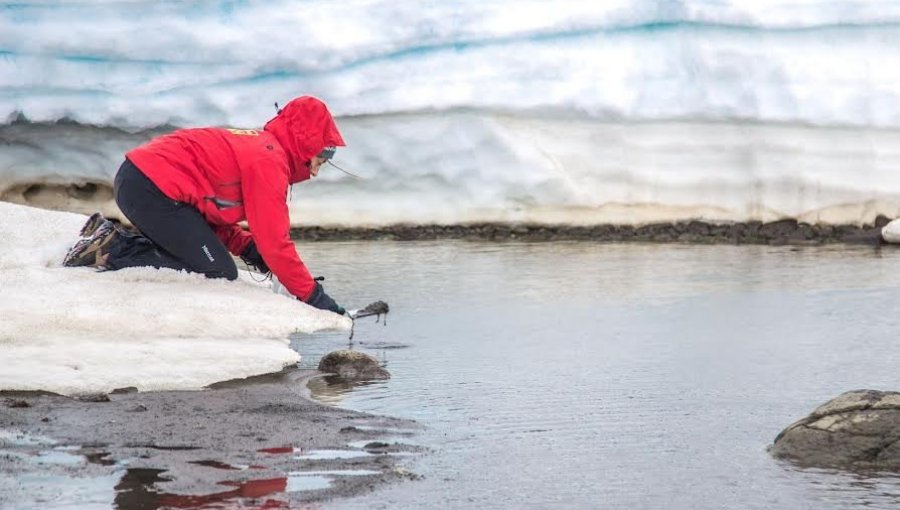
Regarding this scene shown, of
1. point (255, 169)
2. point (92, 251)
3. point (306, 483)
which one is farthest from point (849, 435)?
point (92, 251)

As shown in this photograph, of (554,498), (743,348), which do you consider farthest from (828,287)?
(554,498)

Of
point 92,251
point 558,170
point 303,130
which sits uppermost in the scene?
point 303,130

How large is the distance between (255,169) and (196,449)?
181 cm

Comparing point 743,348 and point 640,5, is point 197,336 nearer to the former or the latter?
point 743,348

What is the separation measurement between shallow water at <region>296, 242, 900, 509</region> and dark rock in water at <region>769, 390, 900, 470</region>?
83 millimetres

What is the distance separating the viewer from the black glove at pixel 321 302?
5.79 meters

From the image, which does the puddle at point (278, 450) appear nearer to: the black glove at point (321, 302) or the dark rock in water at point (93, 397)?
the dark rock in water at point (93, 397)

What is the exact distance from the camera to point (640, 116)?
10.3 m

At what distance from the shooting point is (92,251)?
5.84 m

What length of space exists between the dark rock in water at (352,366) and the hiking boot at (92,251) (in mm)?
1143

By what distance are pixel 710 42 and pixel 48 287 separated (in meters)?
6.20

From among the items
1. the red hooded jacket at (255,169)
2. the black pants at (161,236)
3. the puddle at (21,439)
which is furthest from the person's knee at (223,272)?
the puddle at (21,439)

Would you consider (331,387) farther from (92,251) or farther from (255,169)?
(92,251)

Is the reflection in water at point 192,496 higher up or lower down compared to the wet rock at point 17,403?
lower down
